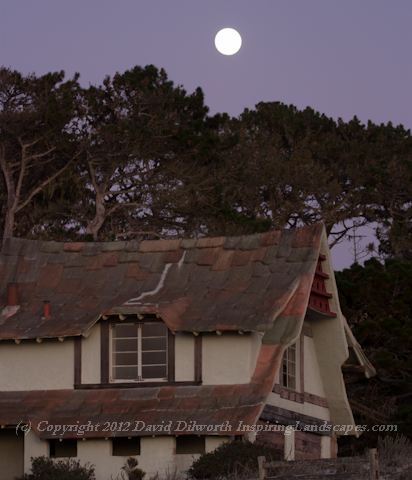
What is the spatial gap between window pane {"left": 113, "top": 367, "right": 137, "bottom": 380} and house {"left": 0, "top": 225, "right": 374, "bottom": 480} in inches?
1.0

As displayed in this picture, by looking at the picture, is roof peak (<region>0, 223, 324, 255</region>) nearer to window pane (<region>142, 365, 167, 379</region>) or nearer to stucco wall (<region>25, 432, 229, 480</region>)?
window pane (<region>142, 365, 167, 379</region>)

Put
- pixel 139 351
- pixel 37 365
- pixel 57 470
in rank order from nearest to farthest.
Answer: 1. pixel 57 470
2. pixel 139 351
3. pixel 37 365

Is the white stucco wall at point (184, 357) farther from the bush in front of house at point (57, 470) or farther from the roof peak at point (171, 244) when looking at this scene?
the roof peak at point (171, 244)

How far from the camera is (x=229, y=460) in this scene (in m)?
26.5

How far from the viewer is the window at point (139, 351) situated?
29.7 m

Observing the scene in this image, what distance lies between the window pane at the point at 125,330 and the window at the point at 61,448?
8.45ft

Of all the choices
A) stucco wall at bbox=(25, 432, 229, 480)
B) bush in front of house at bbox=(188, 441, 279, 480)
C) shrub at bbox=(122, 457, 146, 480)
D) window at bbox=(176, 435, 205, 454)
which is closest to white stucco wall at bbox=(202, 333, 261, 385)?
window at bbox=(176, 435, 205, 454)

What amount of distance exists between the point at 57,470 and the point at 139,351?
11.2ft

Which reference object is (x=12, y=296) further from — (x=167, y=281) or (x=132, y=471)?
(x=132, y=471)

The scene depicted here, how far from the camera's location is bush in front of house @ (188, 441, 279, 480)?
1033 inches

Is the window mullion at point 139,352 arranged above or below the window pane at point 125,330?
below

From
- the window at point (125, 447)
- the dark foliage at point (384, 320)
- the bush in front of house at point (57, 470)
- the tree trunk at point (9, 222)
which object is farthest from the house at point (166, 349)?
the tree trunk at point (9, 222)

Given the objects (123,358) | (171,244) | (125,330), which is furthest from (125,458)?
(171,244)

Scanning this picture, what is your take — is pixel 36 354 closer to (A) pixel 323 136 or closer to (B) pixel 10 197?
(B) pixel 10 197
